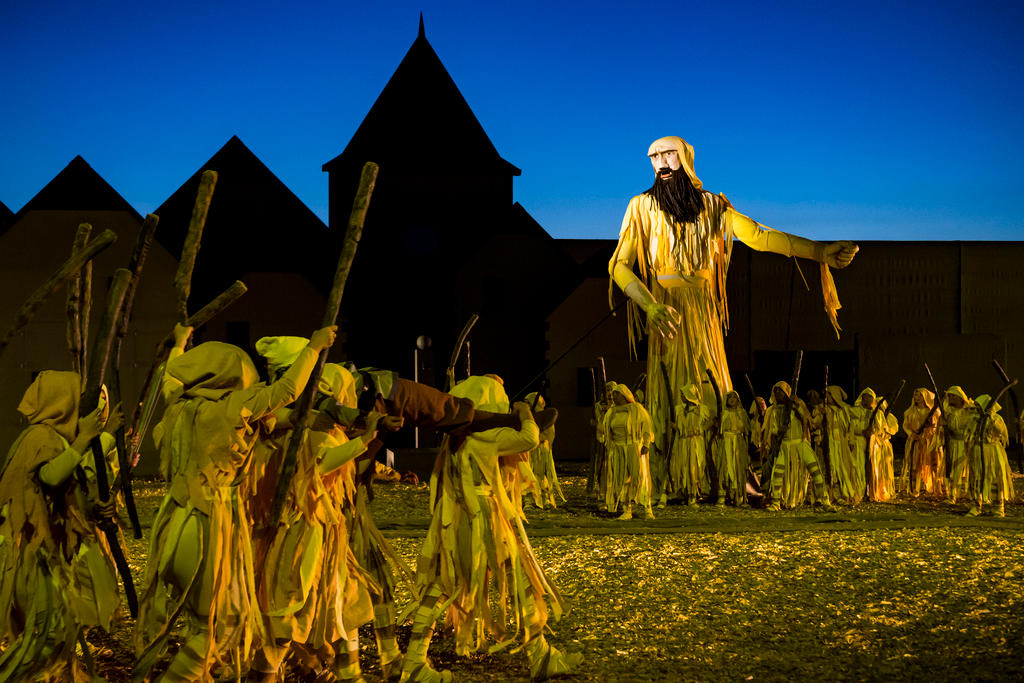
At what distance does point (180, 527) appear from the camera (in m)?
4.26

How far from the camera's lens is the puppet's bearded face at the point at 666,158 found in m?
12.2

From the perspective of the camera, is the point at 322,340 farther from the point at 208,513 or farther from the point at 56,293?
the point at 56,293

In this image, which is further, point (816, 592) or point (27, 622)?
point (816, 592)

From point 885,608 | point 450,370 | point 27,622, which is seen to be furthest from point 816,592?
point 27,622

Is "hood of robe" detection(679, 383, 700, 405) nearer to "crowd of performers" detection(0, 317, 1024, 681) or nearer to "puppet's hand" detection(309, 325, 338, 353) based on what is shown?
"crowd of performers" detection(0, 317, 1024, 681)

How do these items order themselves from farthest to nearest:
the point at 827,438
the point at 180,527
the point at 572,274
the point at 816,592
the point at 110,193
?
the point at 572,274
the point at 110,193
the point at 827,438
the point at 816,592
the point at 180,527

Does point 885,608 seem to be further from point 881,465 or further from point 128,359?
point 128,359

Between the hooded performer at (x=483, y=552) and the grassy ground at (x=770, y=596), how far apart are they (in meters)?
0.28

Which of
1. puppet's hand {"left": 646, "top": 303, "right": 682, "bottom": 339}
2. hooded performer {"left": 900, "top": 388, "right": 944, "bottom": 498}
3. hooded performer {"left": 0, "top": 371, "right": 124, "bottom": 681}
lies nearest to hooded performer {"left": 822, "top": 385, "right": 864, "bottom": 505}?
hooded performer {"left": 900, "top": 388, "right": 944, "bottom": 498}

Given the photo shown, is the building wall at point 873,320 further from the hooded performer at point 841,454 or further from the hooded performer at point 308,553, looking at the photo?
the hooded performer at point 308,553

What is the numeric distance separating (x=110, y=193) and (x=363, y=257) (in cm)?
500

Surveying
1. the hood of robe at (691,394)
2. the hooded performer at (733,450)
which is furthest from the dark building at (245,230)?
the hooded performer at (733,450)

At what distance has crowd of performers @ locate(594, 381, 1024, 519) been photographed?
36.8 feet

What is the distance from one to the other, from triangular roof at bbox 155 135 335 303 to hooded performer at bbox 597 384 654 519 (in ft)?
36.1
